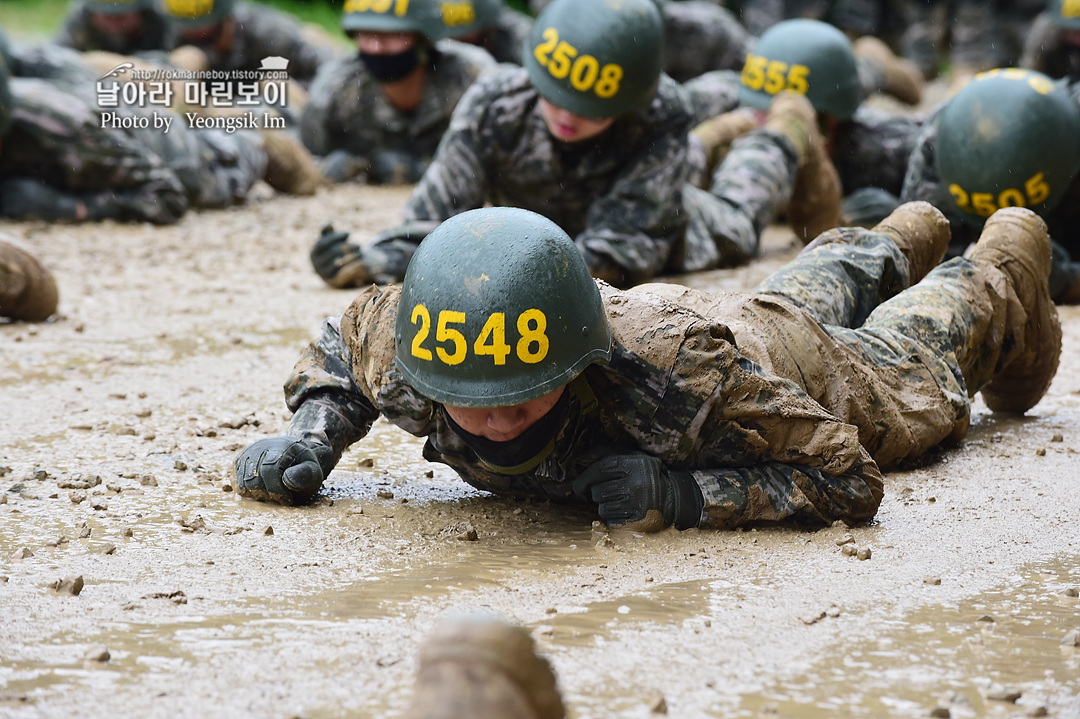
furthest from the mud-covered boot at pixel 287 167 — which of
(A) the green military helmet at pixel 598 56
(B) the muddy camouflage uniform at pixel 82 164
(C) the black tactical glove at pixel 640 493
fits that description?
(C) the black tactical glove at pixel 640 493

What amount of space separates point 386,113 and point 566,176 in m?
3.56

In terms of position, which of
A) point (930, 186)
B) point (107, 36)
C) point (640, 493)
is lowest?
point (107, 36)

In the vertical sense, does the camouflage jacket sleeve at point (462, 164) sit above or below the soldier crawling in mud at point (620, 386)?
below

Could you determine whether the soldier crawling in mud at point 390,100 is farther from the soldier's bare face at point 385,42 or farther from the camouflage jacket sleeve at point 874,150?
the camouflage jacket sleeve at point 874,150

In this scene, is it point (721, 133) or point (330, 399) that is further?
point (721, 133)

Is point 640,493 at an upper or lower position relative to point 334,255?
upper

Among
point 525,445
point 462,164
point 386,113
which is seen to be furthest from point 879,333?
point 386,113

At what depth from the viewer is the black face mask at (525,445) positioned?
257 centimetres

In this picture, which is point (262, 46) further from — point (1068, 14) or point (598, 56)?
point (598, 56)

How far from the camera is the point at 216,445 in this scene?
11.3 feet

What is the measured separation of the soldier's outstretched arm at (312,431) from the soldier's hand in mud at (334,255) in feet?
8.36

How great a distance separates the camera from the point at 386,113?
29.2 feet

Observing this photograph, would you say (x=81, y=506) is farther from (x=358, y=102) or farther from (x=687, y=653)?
(x=358, y=102)

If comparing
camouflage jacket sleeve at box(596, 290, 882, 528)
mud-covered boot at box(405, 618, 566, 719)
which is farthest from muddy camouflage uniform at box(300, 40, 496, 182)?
mud-covered boot at box(405, 618, 566, 719)
